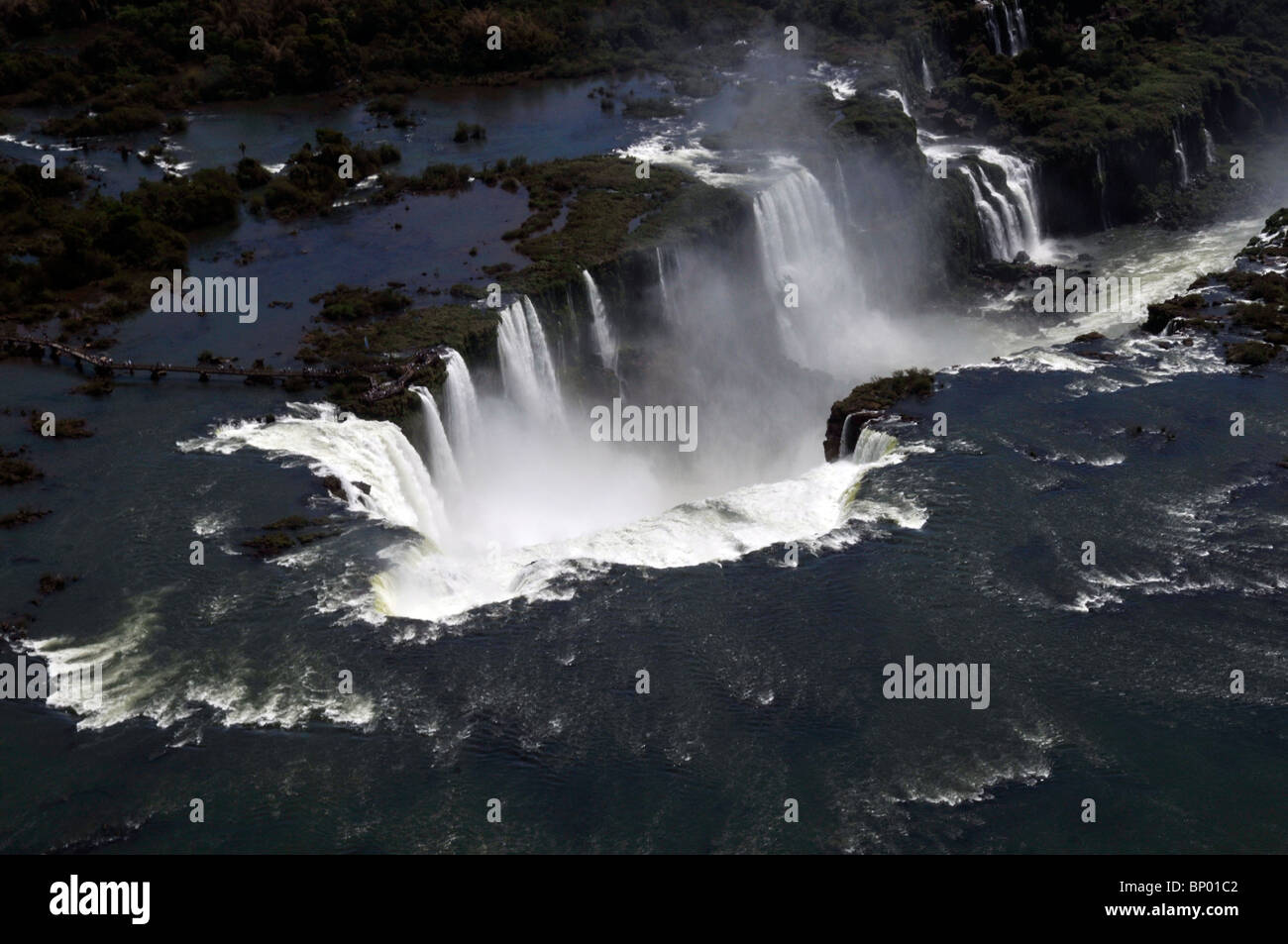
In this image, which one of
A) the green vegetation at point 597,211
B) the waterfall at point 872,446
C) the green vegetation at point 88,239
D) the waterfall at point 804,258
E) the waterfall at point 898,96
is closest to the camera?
the waterfall at point 872,446

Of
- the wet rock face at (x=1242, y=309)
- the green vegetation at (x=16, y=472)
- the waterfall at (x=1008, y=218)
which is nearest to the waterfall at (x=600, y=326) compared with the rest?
the green vegetation at (x=16, y=472)

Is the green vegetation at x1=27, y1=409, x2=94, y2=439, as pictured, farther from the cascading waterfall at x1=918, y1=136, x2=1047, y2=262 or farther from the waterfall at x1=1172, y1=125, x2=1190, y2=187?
the waterfall at x1=1172, y1=125, x2=1190, y2=187

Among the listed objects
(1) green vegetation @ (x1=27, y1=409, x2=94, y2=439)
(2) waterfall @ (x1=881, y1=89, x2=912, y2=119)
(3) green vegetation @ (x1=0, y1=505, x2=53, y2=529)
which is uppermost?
(2) waterfall @ (x1=881, y1=89, x2=912, y2=119)

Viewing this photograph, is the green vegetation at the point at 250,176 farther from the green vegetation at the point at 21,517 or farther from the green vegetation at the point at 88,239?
the green vegetation at the point at 21,517

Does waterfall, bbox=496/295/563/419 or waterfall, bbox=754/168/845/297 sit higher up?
waterfall, bbox=754/168/845/297

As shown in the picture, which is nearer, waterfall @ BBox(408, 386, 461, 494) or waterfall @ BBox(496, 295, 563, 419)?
waterfall @ BBox(408, 386, 461, 494)

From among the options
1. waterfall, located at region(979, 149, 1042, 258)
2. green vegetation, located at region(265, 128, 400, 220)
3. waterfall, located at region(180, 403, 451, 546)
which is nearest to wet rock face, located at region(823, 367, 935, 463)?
waterfall, located at region(180, 403, 451, 546)

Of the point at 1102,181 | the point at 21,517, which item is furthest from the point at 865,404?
the point at 1102,181
